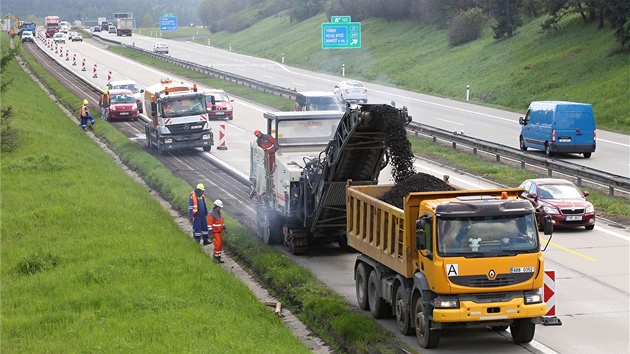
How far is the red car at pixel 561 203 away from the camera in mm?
25344

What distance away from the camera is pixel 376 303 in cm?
1714

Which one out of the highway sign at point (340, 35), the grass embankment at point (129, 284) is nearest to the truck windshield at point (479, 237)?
the grass embankment at point (129, 284)

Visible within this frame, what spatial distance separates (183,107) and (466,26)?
40.9 metres

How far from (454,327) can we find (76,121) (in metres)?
41.8

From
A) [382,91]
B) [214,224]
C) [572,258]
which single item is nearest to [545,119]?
[572,258]

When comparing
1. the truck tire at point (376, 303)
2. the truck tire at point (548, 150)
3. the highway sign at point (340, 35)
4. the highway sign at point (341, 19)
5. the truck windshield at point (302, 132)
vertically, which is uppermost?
the highway sign at point (341, 19)

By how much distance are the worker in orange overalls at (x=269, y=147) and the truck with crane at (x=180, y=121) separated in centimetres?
1692

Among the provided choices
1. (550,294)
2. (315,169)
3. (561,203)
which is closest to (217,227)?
(315,169)

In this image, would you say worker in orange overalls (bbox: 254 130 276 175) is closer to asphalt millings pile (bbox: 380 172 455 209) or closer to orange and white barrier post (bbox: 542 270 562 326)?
asphalt millings pile (bbox: 380 172 455 209)

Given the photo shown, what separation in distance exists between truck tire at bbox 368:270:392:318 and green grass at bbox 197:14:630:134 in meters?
32.9

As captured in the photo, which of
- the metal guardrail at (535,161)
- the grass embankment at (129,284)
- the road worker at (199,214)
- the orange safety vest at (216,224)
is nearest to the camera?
the grass embankment at (129,284)

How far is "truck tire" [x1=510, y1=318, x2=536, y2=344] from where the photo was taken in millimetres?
15141

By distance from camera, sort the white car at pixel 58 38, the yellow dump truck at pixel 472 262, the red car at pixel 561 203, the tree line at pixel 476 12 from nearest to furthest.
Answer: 1. the yellow dump truck at pixel 472 262
2. the red car at pixel 561 203
3. the tree line at pixel 476 12
4. the white car at pixel 58 38

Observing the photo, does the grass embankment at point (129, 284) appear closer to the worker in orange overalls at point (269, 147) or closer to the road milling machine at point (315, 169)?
the road milling machine at point (315, 169)
